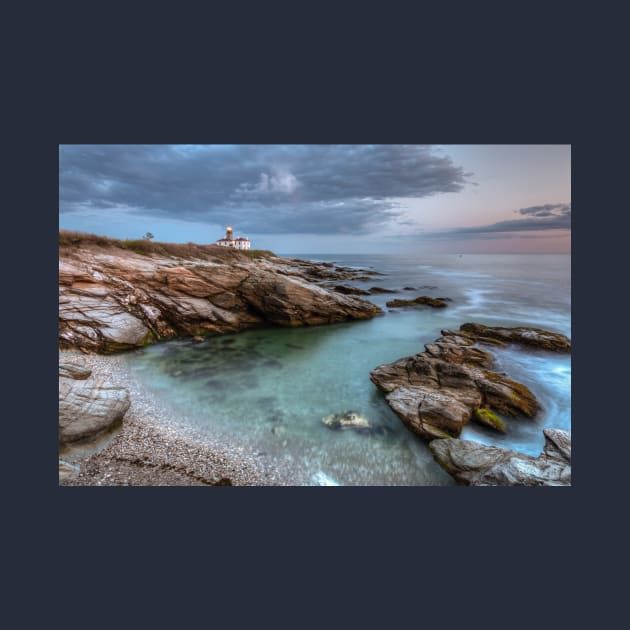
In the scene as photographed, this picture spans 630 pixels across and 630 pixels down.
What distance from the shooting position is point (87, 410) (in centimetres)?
684

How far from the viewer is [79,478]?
586 centimetres

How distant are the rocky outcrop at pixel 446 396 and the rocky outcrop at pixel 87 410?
777 centimetres

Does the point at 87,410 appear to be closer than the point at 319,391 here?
Yes

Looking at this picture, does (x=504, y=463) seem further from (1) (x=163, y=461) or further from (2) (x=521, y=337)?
(2) (x=521, y=337)

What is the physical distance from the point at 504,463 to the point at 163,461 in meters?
7.54

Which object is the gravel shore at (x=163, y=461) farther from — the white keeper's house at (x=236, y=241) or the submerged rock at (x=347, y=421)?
the white keeper's house at (x=236, y=241)

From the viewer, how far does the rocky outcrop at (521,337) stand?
47.9 feet

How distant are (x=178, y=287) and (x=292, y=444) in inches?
499

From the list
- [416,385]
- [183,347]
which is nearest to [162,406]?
[183,347]

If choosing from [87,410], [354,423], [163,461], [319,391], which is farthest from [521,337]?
[87,410]

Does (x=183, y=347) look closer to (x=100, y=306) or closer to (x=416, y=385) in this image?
(x=100, y=306)

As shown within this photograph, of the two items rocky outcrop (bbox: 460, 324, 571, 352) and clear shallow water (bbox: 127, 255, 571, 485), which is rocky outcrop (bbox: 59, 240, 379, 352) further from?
rocky outcrop (bbox: 460, 324, 571, 352)

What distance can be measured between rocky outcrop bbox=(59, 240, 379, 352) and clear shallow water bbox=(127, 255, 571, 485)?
125 centimetres

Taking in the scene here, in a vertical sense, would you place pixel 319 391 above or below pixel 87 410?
below
